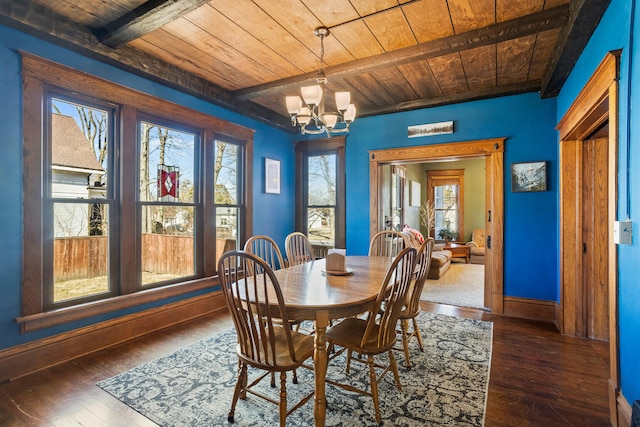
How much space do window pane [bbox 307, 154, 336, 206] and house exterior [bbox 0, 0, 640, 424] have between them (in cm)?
30

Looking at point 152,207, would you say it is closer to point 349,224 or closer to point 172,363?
point 172,363

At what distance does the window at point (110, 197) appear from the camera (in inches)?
95.9

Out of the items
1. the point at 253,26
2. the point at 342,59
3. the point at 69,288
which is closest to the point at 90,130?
the point at 69,288

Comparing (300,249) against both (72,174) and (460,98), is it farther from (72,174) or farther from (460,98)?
(460,98)

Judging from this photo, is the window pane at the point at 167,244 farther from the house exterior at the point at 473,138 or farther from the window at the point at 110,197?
the house exterior at the point at 473,138

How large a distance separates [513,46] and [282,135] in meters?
3.28

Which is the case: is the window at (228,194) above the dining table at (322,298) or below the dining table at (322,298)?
above

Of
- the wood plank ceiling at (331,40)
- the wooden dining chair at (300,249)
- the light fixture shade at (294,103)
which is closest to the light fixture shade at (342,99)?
the light fixture shade at (294,103)

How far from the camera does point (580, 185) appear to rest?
10.2ft

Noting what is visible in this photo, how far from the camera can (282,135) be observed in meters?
5.11

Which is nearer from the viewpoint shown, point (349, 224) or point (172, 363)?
point (172, 363)

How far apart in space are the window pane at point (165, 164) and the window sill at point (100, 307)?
958mm

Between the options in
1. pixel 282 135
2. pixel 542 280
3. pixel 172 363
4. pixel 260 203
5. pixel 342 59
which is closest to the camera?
pixel 172 363

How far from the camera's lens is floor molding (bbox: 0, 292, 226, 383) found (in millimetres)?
2311
